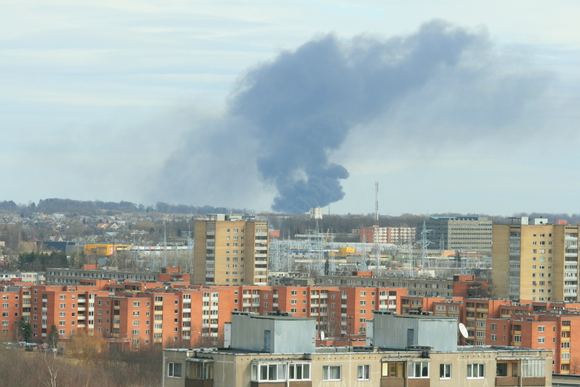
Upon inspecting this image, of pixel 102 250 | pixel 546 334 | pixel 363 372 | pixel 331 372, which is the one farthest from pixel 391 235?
pixel 331 372

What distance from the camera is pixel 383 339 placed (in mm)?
11766

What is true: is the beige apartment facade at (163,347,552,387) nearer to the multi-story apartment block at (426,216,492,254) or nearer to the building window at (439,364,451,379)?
the building window at (439,364,451,379)

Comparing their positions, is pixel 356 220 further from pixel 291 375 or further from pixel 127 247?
pixel 291 375

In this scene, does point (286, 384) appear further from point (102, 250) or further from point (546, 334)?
point (102, 250)

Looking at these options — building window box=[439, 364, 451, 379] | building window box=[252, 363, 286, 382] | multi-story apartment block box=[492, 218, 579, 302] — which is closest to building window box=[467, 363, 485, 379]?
building window box=[439, 364, 451, 379]

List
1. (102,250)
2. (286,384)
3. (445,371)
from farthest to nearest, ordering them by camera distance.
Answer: (102,250) → (445,371) → (286,384)

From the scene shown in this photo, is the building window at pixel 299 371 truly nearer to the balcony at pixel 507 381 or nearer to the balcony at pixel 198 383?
the balcony at pixel 198 383

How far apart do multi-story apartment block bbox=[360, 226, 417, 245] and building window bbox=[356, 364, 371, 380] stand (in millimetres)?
84728

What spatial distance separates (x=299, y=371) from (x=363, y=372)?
0.44m

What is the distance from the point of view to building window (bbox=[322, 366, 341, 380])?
10.8 m

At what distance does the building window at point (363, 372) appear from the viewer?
10.9 m

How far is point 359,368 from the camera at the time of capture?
10.9 metres

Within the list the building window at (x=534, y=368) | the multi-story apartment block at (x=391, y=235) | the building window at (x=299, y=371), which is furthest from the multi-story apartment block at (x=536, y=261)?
the multi-story apartment block at (x=391, y=235)

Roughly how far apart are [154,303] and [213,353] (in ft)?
86.7
